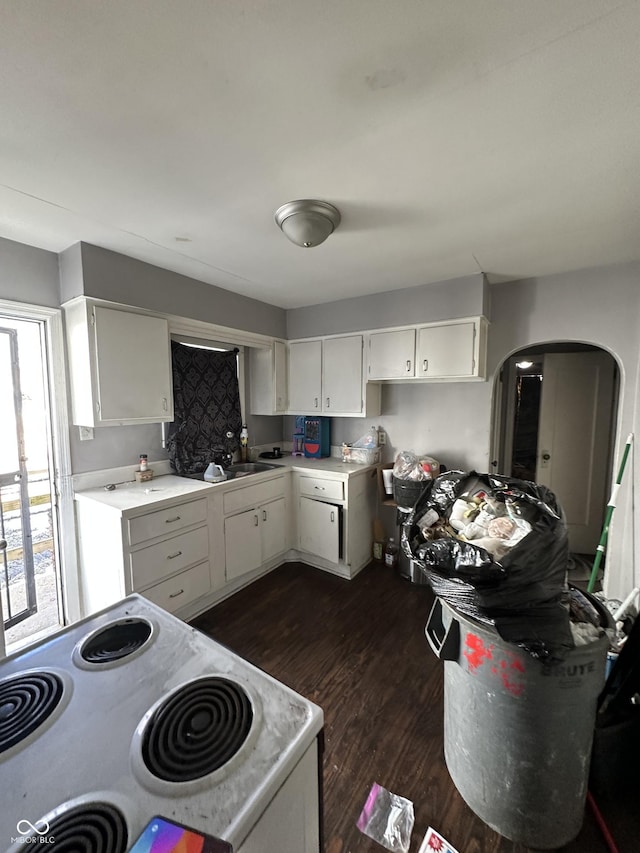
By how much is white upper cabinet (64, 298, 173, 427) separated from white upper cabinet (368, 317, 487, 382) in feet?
5.68

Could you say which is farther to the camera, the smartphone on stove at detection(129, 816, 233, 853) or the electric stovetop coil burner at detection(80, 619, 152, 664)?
the electric stovetop coil burner at detection(80, 619, 152, 664)

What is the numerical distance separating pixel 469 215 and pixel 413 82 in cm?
86

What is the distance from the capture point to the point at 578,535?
3.43m

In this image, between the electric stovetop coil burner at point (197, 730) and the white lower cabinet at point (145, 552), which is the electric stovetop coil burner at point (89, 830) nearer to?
the electric stovetop coil burner at point (197, 730)

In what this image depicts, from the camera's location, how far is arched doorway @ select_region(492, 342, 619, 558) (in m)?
3.32

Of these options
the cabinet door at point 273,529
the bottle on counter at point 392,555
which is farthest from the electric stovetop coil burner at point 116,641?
the bottle on counter at point 392,555

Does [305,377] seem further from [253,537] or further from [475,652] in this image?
[475,652]

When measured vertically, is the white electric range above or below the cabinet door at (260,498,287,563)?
above

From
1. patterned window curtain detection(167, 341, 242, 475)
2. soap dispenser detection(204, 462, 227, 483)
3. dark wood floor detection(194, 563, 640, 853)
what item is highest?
patterned window curtain detection(167, 341, 242, 475)

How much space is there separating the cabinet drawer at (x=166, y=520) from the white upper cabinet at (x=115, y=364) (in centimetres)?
64

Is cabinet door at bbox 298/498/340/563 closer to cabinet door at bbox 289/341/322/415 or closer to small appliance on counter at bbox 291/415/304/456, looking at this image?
small appliance on counter at bbox 291/415/304/456

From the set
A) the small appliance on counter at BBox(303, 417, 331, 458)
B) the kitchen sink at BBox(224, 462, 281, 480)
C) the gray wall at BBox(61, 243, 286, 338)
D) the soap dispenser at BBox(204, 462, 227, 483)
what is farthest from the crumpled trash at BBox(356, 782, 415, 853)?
the gray wall at BBox(61, 243, 286, 338)

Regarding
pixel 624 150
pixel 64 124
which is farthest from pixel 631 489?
pixel 64 124

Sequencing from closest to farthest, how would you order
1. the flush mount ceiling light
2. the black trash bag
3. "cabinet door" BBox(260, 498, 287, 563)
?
the black trash bag, the flush mount ceiling light, "cabinet door" BBox(260, 498, 287, 563)
